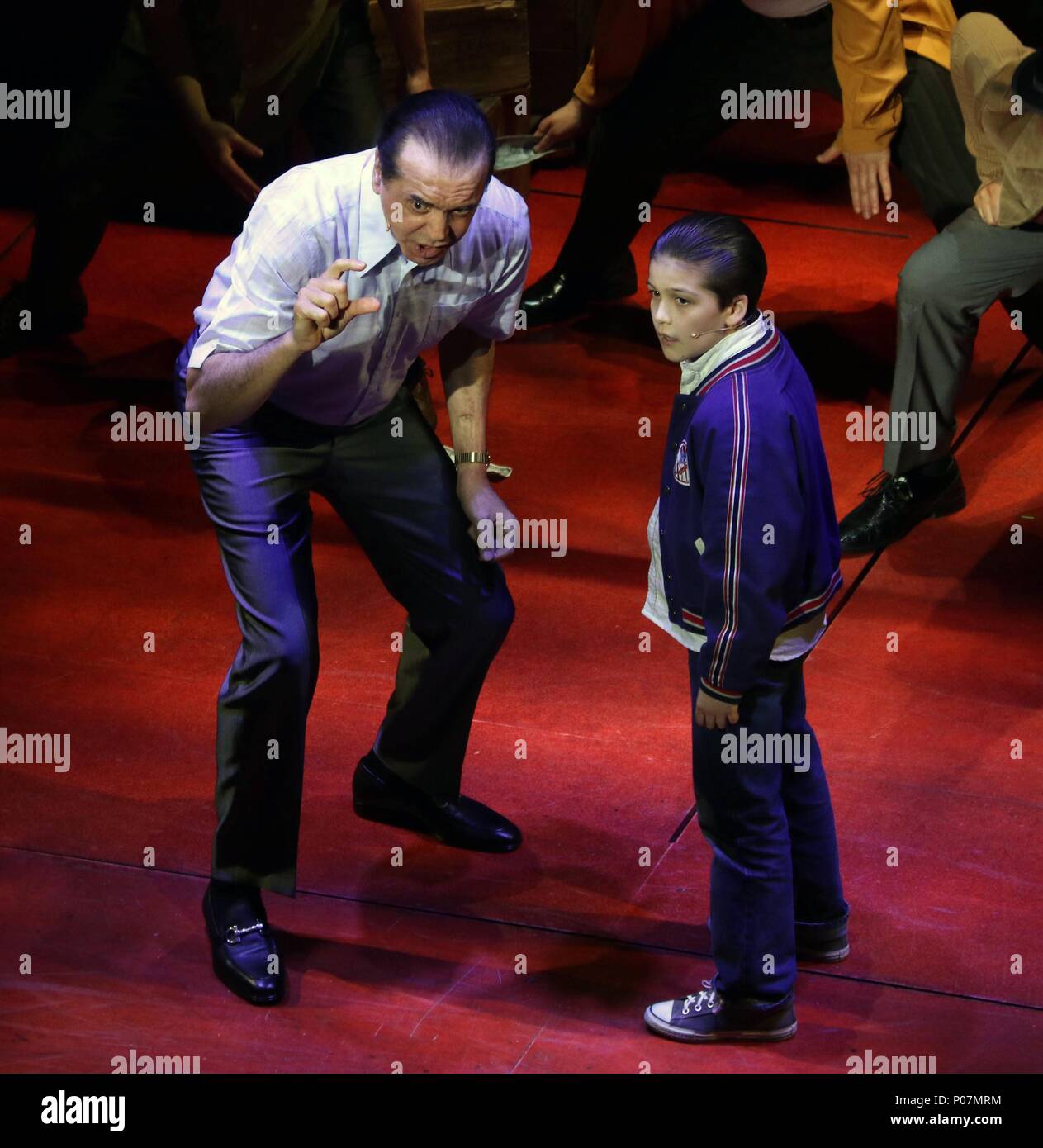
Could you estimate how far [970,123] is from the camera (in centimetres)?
439

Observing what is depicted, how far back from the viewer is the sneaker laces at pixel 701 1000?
3.04m

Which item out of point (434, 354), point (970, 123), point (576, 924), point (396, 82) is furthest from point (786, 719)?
point (396, 82)

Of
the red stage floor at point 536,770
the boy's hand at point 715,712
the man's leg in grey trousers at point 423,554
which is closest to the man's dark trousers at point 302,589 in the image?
the man's leg in grey trousers at point 423,554

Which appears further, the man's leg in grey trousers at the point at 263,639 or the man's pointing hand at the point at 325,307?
the man's leg in grey trousers at the point at 263,639

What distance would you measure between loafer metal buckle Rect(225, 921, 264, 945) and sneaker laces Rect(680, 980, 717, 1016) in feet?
2.49

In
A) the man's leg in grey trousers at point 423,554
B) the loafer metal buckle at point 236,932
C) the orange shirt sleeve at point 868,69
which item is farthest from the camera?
the orange shirt sleeve at point 868,69

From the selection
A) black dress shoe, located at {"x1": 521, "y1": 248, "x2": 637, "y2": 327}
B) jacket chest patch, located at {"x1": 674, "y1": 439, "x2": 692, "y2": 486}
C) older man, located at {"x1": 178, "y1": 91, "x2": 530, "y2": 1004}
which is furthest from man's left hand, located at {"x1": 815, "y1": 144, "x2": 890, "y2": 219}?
jacket chest patch, located at {"x1": 674, "y1": 439, "x2": 692, "y2": 486}

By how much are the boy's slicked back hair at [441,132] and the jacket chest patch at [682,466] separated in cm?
55

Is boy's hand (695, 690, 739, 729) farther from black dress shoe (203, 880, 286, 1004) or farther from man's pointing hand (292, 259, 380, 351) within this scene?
black dress shoe (203, 880, 286, 1004)

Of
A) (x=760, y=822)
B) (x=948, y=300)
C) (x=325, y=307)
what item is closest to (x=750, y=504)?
(x=760, y=822)

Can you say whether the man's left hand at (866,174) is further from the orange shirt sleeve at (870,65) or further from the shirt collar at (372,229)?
the shirt collar at (372,229)

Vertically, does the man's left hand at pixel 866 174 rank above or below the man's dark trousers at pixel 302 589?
above

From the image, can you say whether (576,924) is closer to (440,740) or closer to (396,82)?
(440,740)

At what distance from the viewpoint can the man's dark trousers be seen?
307 cm
